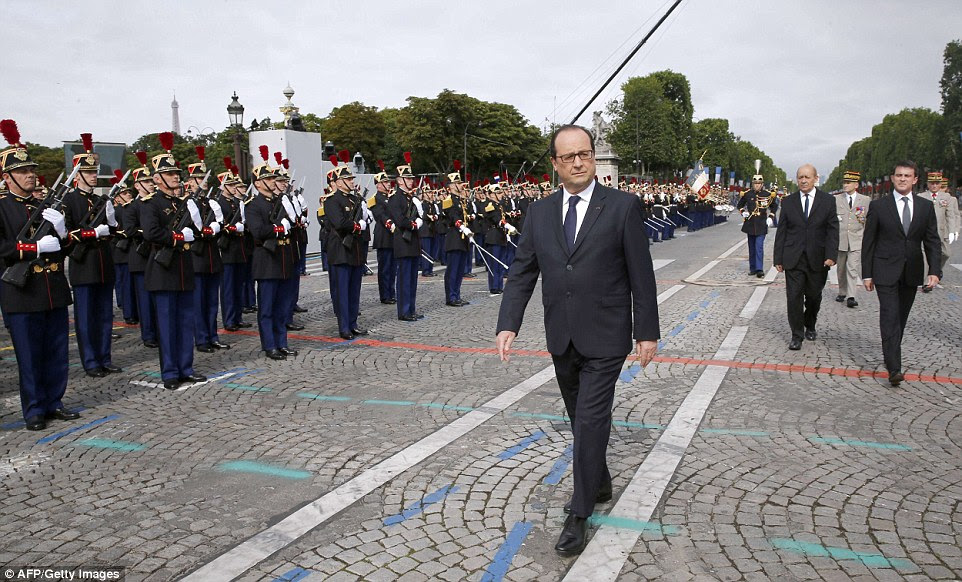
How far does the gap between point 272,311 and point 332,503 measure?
4.49 metres

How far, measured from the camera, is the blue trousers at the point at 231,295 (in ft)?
34.0

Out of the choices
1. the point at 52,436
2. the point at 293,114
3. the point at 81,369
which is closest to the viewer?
the point at 52,436

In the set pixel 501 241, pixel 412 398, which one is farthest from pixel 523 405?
pixel 501 241

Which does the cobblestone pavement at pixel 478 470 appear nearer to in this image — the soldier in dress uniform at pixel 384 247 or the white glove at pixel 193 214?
the white glove at pixel 193 214

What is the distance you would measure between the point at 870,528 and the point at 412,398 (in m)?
3.74

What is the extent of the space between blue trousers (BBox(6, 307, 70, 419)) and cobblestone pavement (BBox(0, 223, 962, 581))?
0.26m

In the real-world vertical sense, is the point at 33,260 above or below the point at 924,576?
above

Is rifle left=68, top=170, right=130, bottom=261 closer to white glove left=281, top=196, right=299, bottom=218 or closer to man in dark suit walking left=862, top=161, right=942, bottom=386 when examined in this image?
white glove left=281, top=196, right=299, bottom=218

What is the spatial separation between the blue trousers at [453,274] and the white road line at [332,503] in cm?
620

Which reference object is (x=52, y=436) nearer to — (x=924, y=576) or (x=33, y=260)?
(x=33, y=260)

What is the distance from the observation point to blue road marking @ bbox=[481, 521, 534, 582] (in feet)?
11.3

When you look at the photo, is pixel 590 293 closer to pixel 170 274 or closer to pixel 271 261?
pixel 170 274

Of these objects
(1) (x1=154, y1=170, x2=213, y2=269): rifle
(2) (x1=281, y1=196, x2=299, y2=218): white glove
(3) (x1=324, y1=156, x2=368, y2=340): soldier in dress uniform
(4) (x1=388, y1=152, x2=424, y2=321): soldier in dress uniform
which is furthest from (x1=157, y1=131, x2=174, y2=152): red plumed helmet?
(4) (x1=388, y1=152, x2=424, y2=321): soldier in dress uniform

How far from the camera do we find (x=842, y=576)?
337cm
